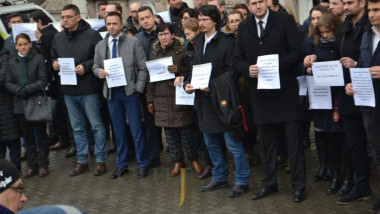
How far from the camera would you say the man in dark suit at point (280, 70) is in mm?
6492

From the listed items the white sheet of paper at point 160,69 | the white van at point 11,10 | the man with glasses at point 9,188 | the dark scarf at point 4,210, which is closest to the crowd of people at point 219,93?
the white sheet of paper at point 160,69

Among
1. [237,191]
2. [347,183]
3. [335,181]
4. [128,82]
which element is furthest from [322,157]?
[128,82]

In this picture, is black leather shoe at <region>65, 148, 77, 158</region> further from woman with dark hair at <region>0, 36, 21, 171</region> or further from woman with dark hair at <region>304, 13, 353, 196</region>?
woman with dark hair at <region>304, 13, 353, 196</region>

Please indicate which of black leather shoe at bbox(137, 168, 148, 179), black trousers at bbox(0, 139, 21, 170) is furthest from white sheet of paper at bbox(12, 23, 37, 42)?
black leather shoe at bbox(137, 168, 148, 179)

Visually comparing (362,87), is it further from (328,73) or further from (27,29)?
(27,29)

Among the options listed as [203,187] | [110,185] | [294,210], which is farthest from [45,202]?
[294,210]

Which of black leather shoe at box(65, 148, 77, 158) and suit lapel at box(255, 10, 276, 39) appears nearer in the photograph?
suit lapel at box(255, 10, 276, 39)

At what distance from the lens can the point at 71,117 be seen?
884 centimetres

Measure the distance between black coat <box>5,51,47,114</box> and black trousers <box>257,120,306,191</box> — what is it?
3.62m

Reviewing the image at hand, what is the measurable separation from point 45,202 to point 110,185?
2.92 ft

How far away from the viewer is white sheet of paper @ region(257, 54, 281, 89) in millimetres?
6359

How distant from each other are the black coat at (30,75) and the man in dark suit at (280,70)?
336 cm

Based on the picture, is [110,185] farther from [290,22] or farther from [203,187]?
[290,22]

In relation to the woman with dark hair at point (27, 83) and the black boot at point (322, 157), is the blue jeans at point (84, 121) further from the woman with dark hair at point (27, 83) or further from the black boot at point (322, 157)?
the black boot at point (322, 157)
